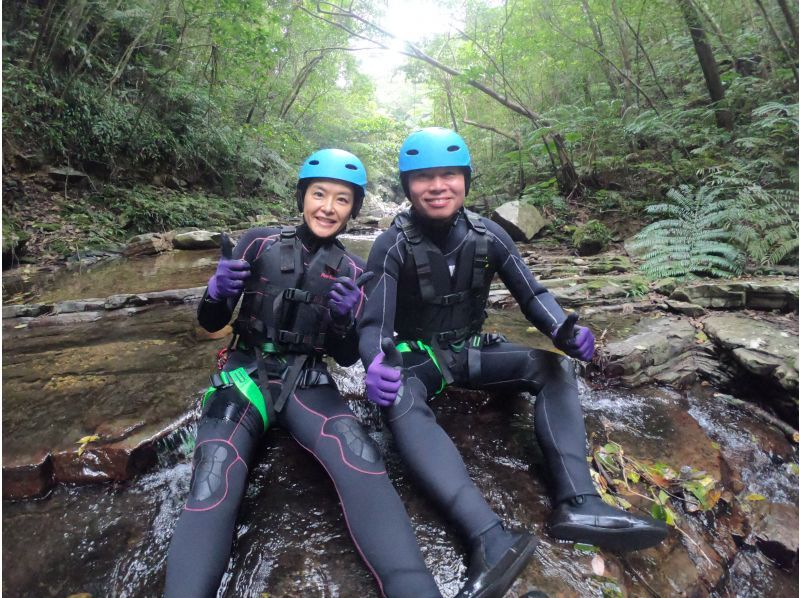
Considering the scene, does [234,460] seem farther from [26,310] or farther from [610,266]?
[610,266]

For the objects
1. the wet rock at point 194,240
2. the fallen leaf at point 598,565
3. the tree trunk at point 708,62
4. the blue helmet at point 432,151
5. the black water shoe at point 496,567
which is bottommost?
the wet rock at point 194,240

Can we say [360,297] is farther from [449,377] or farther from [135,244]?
[135,244]

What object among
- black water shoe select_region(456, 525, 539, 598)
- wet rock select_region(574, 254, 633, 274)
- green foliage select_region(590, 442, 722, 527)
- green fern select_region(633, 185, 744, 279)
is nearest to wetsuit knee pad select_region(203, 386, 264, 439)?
black water shoe select_region(456, 525, 539, 598)

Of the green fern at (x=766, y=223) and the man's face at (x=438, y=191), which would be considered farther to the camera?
the green fern at (x=766, y=223)

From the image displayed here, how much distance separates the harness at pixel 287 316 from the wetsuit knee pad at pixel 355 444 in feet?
1.21

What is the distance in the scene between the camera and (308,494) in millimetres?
2291

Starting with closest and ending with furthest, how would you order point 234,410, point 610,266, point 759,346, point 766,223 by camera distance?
point 234,410, point 759,346, point 766,223, point 610,266

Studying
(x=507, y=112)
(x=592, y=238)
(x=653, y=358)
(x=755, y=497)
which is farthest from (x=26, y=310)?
(x=507, y=112)

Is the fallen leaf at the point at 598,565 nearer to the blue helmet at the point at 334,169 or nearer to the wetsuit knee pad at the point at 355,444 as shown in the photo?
the wetsuit knee pad at the point at 355,444

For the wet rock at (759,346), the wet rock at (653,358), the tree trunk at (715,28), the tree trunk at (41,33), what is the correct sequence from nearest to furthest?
the wet rock at (759,346) → the wet rock at (653,358) → the tree trunk at (715,28) → the tree trunk at (41,33)

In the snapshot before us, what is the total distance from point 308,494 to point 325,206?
1817 mm

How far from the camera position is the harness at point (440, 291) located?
8.85 feet

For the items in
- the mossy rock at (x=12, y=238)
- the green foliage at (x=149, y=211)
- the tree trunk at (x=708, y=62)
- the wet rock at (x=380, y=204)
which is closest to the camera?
the tree trunk at (x=708, y=62)

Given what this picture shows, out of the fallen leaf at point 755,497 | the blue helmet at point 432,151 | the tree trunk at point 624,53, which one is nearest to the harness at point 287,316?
the blue helmet at point 432,151
